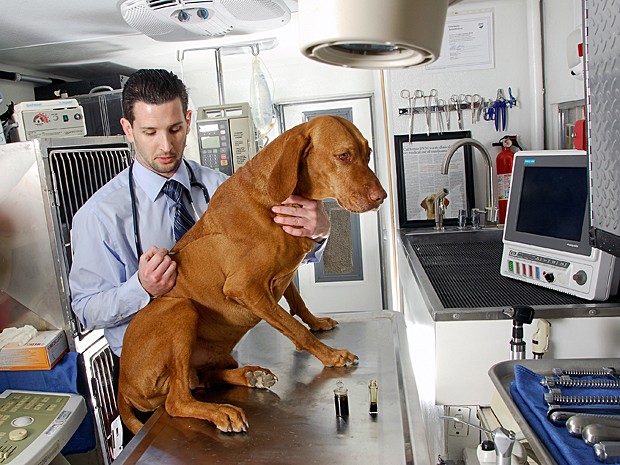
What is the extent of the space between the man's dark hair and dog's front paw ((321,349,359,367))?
98 cm

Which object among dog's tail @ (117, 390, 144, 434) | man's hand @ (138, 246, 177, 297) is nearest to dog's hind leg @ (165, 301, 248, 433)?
man's hand @ (138, 246, 177, 297)

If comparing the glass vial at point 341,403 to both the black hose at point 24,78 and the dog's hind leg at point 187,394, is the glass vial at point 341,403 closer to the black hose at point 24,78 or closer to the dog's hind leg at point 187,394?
the dog's hind leg at point 187,394

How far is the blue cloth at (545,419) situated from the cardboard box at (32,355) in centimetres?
206

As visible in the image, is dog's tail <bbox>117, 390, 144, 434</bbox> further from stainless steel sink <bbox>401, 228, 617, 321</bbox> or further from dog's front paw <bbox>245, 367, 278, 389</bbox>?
stainless steel sink <bbox>401, 228, 617, 321</bbox>

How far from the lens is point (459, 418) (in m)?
1.56

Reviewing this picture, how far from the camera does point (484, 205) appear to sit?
9.93 feet

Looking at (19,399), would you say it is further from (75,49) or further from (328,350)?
(75,49)

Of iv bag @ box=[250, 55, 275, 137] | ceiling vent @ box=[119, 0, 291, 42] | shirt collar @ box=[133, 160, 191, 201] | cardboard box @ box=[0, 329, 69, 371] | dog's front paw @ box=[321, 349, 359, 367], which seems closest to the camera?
dog's front paw @ box=[321, 349, 359, 367]

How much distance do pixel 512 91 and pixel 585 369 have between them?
7.93 feet

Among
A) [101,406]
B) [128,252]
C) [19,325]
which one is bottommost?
[101,406]

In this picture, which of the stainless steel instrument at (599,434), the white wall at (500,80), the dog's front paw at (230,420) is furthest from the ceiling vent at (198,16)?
the stainless steel instrument at (599,434)

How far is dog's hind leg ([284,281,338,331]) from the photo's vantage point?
1.66 metres

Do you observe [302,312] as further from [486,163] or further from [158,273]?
[486,163]

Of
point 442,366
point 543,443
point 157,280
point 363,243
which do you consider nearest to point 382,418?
point 442,366
